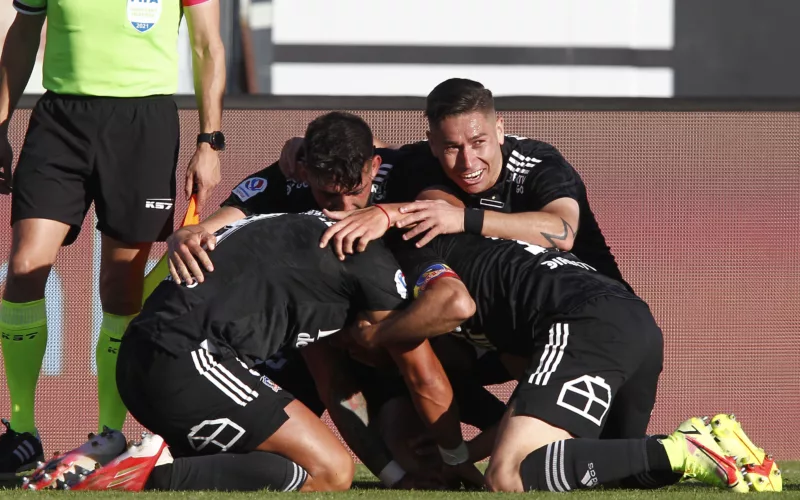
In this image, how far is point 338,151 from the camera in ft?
12.0

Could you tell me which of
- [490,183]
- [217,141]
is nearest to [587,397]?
[490,183]

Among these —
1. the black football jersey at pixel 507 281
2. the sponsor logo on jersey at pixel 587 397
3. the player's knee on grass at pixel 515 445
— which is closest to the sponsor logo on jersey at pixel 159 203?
the black football jersey at pixel 507 281

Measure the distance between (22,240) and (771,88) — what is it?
438cm

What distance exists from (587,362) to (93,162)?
183 centimetres

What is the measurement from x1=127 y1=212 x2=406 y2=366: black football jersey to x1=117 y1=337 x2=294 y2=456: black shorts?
1.8 inches

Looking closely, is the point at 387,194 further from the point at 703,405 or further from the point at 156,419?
the point at 703,405

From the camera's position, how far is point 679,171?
17.1 feet

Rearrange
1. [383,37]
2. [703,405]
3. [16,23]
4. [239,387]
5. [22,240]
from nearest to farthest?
1. [239,387]
2. [22,240]
3. [16,23]
4. [703,405]
5. [383,37]

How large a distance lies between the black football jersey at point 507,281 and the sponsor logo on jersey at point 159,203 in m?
0.85

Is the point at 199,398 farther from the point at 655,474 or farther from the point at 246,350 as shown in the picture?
the point at 655,474

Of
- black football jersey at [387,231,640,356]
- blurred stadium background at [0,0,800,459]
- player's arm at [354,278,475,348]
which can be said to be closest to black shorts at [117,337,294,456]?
player's arm at [354,278,475,348]

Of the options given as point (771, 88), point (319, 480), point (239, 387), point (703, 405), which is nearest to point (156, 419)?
point (239, 387)

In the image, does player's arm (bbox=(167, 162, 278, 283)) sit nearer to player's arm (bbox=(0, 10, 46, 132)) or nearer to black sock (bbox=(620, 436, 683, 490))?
player's arm (bbox=(0, 10, 46, 132))

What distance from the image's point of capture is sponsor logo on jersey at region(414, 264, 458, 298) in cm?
356
